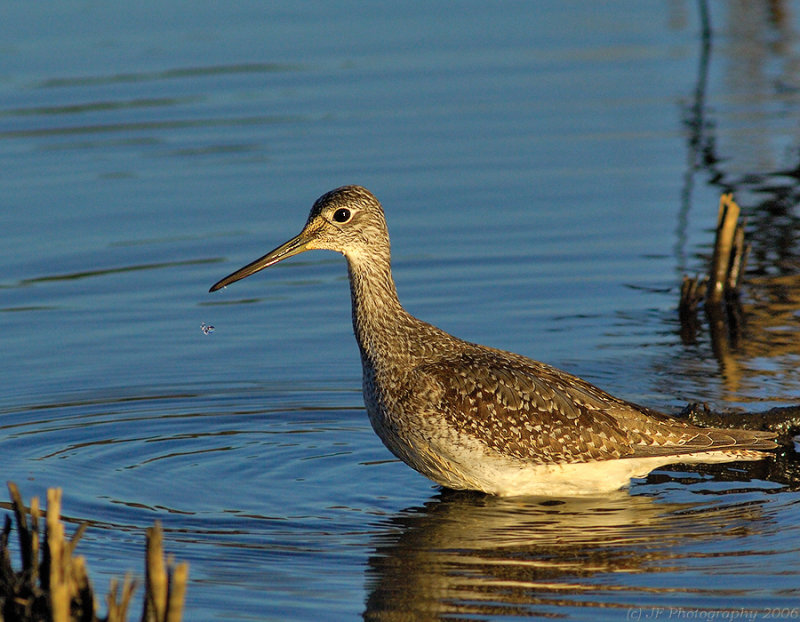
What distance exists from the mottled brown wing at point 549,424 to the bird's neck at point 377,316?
0.30 meters

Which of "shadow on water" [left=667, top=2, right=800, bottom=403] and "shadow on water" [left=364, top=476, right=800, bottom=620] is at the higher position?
"shadow on water" [left=667, top=2, right=800, bottom=403]

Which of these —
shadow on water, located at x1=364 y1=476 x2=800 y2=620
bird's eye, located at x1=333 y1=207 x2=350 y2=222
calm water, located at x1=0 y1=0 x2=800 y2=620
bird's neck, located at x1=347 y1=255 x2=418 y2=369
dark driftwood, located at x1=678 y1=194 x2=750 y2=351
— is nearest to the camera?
shadow on water, located at x1=364 y1=476 x2=800 y2=620

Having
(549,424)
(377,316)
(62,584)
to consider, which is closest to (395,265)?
(377,316)

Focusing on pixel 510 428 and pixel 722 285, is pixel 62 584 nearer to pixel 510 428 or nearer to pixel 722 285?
pixel 510 428

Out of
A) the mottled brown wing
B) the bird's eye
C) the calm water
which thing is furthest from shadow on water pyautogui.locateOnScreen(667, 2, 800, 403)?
the bird's eye

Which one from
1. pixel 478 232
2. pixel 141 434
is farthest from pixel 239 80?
pixel 141 434

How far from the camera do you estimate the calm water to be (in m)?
8.18

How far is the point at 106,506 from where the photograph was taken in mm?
8969

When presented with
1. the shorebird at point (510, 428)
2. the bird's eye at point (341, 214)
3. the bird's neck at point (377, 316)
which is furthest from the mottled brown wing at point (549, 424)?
the bird's eye at point (341, 214)

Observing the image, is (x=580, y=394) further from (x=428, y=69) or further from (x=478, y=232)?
(x=428, y=69)

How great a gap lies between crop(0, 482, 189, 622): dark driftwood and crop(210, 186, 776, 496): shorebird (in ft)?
10.1

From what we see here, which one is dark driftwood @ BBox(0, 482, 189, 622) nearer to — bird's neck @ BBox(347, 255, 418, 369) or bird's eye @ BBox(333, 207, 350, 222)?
bird's neck @ BBox(347, 255, 418, 369)

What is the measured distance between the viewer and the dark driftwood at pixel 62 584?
5.64 metres

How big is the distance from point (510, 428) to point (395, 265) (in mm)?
5155
